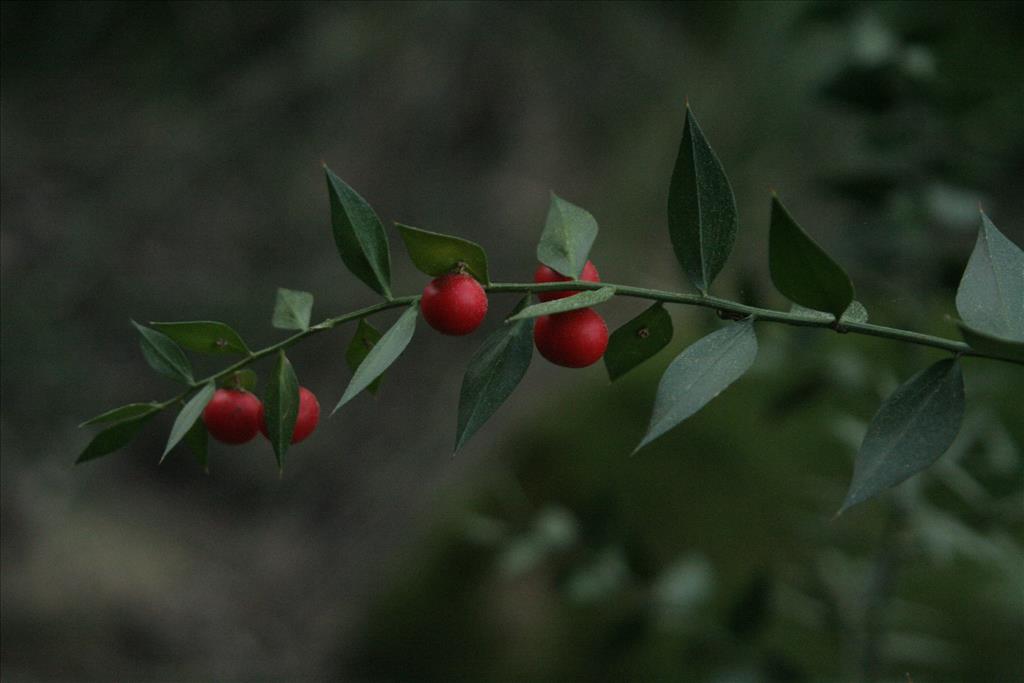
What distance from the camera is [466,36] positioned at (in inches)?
103

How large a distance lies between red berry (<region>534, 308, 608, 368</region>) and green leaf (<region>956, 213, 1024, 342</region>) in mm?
152

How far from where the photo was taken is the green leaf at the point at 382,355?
366mm

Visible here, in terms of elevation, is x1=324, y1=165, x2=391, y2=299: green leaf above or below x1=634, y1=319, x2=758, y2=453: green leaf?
above

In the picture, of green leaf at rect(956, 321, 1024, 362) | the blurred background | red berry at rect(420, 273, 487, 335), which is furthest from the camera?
the blurred background

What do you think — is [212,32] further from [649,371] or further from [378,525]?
[378,525]

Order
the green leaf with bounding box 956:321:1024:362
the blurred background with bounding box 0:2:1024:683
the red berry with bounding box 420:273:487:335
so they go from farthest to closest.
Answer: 1. the blurred background with bounding box 0:2:1024:683
2. the red berry with bounding box 420:273:487:335
3. the green leaf with bounding box 956:321:1024:362

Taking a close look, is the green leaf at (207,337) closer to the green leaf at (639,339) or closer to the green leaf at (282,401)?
the green leaf at (282,401)

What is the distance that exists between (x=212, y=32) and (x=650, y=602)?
4.66 feet

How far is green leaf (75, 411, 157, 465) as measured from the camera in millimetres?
443

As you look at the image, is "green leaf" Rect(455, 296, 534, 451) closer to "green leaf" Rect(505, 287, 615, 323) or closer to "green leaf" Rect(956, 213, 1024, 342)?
"green leaf" Rect(505, 287, 615, 323)

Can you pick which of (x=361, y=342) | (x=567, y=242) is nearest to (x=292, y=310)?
(x=361, y=342)

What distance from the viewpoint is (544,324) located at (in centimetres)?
41

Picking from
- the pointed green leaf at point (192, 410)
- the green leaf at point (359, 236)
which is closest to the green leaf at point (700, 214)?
the green leaf at point (359, 236)

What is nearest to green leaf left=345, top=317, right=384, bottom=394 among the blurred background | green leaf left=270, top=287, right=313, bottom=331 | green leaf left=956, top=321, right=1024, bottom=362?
green leaf left=270, top=287, right=313, bottom=331
